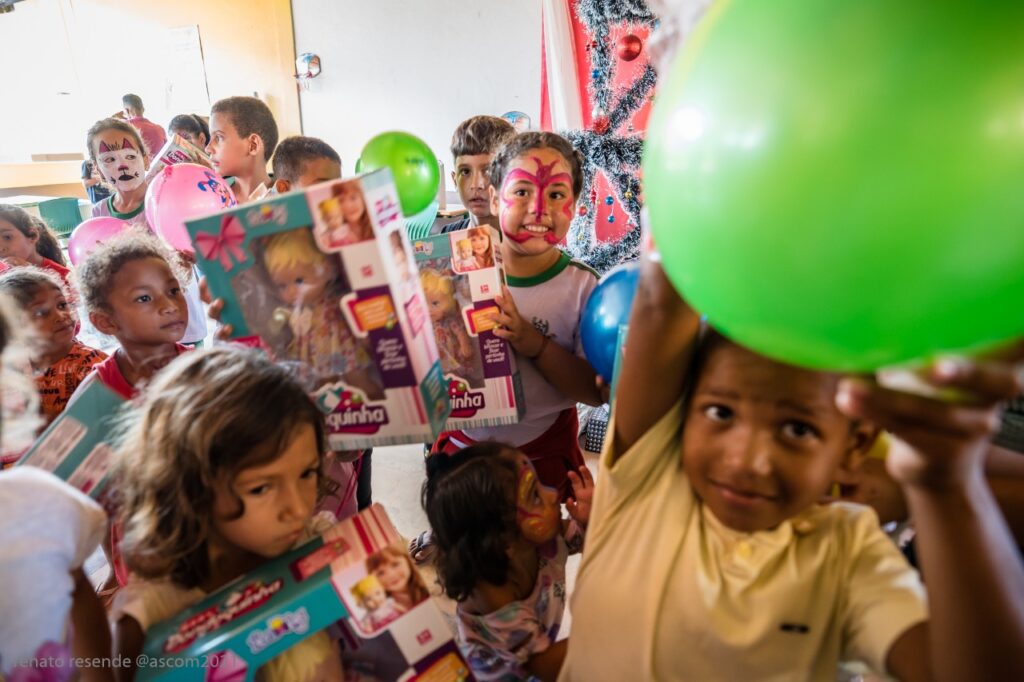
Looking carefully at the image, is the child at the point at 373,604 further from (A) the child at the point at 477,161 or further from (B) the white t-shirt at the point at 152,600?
(A) the child at the point at 477,161

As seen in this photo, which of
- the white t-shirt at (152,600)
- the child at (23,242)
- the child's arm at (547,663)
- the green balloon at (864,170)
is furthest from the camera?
the child at (23,242)

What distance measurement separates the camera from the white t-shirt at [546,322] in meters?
1.16

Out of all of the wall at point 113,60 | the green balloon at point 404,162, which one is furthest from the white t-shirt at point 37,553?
the wall at point 113,60

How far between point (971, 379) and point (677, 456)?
1.15ft

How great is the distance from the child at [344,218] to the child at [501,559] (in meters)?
0.47

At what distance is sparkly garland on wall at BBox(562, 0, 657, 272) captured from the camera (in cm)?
221

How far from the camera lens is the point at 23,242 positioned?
196 cm

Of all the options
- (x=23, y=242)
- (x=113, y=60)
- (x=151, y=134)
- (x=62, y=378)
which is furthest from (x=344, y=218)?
(x=113, y=60)

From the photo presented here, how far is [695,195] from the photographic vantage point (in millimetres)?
366

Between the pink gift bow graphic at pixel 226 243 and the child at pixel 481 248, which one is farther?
the child at pixel 481 248

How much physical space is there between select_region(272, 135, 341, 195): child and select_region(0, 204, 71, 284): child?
2.84 feet

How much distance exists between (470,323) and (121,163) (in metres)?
2.01

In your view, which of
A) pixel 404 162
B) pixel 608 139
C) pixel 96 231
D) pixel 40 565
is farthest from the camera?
pixel 608 139

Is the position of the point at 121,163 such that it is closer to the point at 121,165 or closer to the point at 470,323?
the point at 121,165
